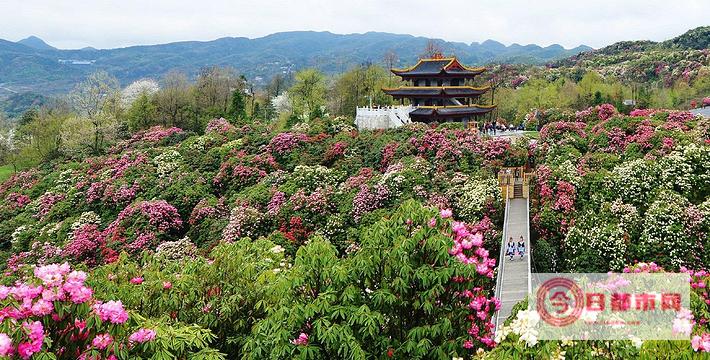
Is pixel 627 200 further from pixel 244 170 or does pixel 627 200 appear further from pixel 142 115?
pixel 142 115

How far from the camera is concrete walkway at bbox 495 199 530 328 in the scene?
12.0 meters

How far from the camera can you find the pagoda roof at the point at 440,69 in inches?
1283

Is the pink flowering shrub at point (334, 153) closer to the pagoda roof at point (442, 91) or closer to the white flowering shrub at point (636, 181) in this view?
the pagoda roof at point (442, 91)

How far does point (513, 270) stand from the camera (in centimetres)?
1362

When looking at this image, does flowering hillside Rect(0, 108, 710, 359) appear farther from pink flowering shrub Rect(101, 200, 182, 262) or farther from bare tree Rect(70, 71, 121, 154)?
bare tree Rect(70, 71, 121, 154)

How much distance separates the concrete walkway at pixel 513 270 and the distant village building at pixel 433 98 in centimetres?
1482

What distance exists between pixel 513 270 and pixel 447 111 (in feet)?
63.7

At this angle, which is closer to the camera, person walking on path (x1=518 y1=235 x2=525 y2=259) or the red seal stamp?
the red seal stamp

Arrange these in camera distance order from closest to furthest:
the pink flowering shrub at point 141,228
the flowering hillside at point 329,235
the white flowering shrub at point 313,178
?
the flowering hillside at point 329,235 → the pink flowering shrub at point 141,228 → the white flowering shrub at point 313,178

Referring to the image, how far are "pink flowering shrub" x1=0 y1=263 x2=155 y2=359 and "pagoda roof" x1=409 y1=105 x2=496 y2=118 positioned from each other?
89.8 ft

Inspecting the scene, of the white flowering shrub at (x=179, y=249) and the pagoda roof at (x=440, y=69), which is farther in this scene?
the pagoda roof at (x=440, y=69)

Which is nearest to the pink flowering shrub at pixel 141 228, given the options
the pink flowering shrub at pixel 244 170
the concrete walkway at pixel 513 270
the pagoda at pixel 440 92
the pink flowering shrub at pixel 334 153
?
the pink flowering shrub at pixel 244 170

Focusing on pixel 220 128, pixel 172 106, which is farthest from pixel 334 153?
pixel 172 106

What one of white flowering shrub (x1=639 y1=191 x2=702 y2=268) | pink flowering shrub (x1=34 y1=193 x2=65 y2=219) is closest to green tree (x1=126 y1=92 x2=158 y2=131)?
pink flowering shrub (x1=34 y1=193 x2=65 y2=219)
